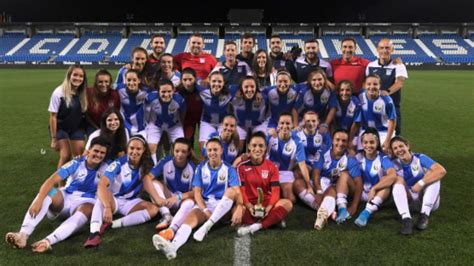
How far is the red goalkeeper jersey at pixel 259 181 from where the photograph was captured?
3803mm

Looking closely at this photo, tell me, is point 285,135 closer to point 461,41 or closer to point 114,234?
point 114,234

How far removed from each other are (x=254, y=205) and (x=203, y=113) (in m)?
1.56

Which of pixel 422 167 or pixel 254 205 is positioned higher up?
pixel 422 167

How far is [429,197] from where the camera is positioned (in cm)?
372

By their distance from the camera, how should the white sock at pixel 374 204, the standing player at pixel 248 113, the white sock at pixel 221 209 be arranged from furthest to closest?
the standing player at pixel 248 113 < the white sock at pixel 374 204 < the white sock at pixel 221 209

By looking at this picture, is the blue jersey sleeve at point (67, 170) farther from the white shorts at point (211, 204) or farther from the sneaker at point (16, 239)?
the white shorts at point (211, 204)

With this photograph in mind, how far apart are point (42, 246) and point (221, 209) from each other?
1.44 meters

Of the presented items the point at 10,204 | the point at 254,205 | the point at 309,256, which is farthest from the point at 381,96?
the point at 10,204

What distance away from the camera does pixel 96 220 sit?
3338 millimetres

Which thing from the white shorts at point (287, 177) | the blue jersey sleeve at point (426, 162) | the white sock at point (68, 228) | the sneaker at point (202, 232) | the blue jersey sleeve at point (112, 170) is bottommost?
the sneaker at point (202, 232)

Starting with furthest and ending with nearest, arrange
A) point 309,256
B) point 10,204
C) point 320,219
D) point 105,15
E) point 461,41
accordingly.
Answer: point 105,15 → point 461,41 → point 10,204 → point 320,219 → point 309,256

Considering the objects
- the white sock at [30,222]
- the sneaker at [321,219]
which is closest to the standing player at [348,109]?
the sneaker at [321,219]

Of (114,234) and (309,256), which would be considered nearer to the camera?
(309,256)

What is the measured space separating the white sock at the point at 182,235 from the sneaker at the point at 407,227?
1.84 meters
